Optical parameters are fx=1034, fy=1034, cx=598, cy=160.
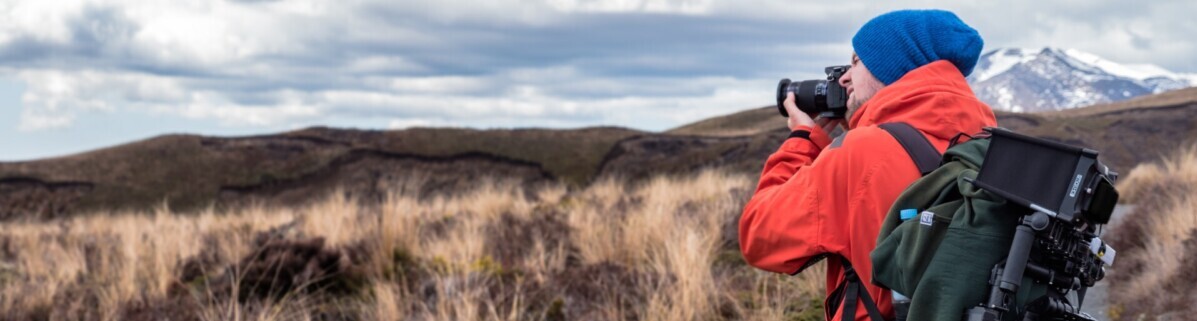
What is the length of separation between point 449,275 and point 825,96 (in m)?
4.27

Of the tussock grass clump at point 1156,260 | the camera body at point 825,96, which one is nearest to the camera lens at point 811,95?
the camera body at point 825,96

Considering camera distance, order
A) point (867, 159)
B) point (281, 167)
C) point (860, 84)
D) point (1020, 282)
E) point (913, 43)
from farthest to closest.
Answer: point (281, 167) < point (860, 84) < point (913, 43) < point (867, 159) < point (1020, 282)

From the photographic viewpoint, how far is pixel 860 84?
3184mm

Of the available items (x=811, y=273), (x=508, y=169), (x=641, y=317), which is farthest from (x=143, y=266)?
A: (x=508, y=169)

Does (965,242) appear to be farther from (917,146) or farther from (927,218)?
(917,146)

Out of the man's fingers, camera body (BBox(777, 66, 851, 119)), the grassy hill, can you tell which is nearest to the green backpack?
camera body (BBox(777, 66, 851, 119))

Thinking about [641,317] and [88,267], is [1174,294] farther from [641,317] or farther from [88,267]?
[88,267]

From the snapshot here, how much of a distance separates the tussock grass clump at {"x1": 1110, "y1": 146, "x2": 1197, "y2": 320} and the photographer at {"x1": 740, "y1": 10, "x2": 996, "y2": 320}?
324 cm

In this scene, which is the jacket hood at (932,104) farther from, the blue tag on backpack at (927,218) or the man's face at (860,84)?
the blue tag on backpack at (927,218)

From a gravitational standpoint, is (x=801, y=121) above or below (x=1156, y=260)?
above

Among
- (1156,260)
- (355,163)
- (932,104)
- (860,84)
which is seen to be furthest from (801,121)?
(355,163)

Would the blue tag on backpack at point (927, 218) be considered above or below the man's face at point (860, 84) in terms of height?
below

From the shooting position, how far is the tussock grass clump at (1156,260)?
5.96 meters

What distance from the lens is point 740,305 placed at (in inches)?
251
